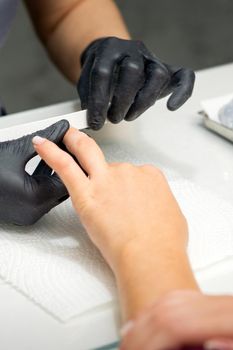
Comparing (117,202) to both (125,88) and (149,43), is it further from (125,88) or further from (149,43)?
(149,43)

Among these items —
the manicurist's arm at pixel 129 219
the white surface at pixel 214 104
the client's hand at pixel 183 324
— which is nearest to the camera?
the client's hand at pixel 183 324

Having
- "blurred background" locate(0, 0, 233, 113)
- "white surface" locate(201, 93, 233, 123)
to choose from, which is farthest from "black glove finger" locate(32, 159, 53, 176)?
"blurred background" locate(0, 0, 233, 113)

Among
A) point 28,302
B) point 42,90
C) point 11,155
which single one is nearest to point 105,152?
point 11,155

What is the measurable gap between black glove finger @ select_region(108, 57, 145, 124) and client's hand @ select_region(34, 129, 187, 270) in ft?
0.44

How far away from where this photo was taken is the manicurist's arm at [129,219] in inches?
21.9

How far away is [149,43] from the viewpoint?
2404 mm

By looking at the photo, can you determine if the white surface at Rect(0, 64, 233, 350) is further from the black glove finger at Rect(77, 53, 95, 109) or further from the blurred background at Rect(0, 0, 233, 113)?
the blurred background at Rect(0, 0, 233, 113)

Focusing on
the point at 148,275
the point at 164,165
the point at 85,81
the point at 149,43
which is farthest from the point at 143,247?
the point at 149,43

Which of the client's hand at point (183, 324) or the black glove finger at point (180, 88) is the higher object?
the client's hand at point (183, 324)

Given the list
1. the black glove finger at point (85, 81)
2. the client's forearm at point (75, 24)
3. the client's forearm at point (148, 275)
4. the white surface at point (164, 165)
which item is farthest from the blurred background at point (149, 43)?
the client's forearm at point (148, 275)

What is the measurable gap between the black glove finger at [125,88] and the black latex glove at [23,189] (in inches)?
5.8

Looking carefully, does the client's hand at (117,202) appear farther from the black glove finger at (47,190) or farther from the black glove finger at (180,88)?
the black glove finger at (180,88)

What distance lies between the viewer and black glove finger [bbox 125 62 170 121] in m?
0.84

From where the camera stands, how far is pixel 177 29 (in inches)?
95.3
